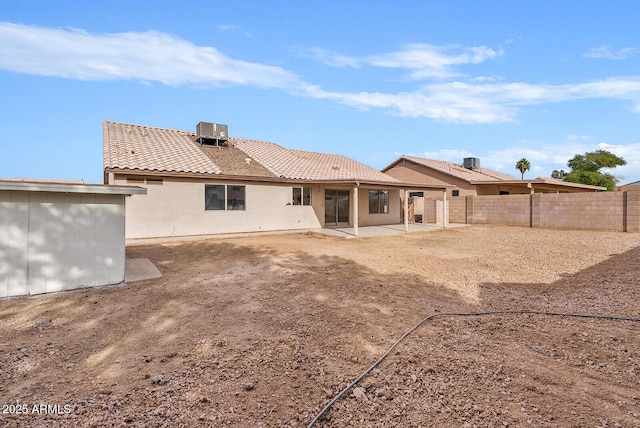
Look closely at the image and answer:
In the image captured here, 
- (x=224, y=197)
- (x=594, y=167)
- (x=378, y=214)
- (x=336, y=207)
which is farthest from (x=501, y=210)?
(x=594, y=167)

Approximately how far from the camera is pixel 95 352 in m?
3.70

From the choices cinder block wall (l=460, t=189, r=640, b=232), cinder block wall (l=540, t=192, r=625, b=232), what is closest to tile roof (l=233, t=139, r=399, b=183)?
cinder block wall (l=460, t=189, r=640, b=232)

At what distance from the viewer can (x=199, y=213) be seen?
44.1ft

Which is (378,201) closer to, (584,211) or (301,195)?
(301,195)

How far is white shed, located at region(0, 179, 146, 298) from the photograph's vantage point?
5543 millimetres

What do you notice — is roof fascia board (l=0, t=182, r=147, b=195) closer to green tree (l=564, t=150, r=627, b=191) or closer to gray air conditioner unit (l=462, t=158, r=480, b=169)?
gray air conditioner unit (l=462, t=158, r=480, b=169)

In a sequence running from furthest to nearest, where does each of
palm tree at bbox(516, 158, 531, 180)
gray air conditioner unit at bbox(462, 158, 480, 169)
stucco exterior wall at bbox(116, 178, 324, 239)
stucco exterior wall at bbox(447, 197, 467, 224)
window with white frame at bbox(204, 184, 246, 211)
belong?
palm tree at bbox(516, 158, 531, 180) < gray air conditioner unit at bbox(462, 158, 480, 169) < stucco exterior wall at bbox(447, 197, 467, 224) < window with white frame at bbox(204, 184, 246, 211) < stucco exterior wall at bbox(116, 178, 324, 239)

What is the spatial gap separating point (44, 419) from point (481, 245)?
12394 mm

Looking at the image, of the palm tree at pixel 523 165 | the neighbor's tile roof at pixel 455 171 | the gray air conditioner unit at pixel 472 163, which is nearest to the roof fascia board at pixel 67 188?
the neighbor's tile roof at pixel 455 171

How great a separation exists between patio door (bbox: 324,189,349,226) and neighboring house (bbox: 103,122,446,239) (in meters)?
0.05

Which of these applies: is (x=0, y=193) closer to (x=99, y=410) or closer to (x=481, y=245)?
(x=99, y=410)

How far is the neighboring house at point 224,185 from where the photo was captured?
40.8 ft

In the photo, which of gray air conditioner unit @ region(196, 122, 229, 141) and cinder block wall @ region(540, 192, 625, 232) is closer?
cinder block wall @ region(540, 192, 625, 232)

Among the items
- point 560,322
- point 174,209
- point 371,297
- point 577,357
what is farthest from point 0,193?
point 560,322
